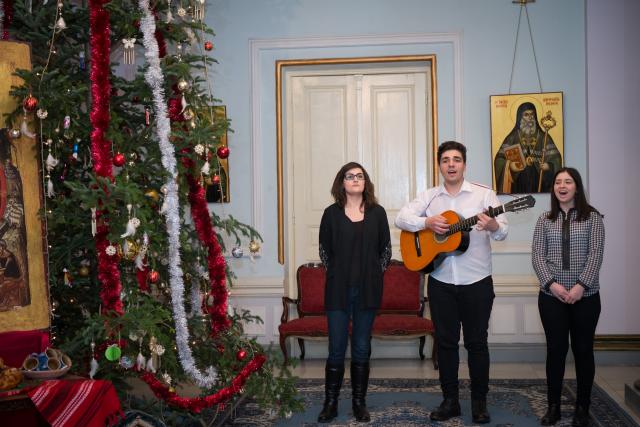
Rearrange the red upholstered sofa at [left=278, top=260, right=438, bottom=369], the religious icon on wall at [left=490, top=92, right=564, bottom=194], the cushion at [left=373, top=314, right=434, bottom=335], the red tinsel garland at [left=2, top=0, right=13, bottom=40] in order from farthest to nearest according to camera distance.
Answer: the religious icon on wall at [left=490, top=92, right=564, bottom=194]
the red upholstered sofa at [left=278, top=260, right=438, bottom=369]
the cushion at [left=373, top=314, right=434, bottom=335]
the red tinsel garland at [left=2, top=0, right=13, bottom=40]

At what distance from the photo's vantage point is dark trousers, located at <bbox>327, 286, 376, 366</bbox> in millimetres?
4379

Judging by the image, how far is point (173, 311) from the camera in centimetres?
406

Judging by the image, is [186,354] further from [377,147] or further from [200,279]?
[377,147]

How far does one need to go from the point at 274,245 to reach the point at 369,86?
1.71 m

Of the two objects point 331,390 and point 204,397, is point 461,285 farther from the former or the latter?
point 204,397

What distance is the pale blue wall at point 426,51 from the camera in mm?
6406

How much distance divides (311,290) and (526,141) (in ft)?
7.51

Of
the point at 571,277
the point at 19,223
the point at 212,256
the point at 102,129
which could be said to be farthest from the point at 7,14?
the point at 571,277

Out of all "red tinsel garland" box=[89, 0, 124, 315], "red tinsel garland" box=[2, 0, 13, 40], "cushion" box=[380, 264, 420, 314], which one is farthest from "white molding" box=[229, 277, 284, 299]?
"red tinsel garland" box=[2, 0, 13, 40]

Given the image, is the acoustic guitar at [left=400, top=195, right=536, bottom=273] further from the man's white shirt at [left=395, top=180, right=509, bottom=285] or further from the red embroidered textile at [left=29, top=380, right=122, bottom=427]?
the red embroidered textile at [left=29, top=380, right=122, bottom=427]

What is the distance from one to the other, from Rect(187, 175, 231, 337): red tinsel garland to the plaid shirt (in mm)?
1859

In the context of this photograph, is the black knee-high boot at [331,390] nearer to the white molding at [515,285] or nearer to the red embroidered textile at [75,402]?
the red embroidered textile at [75,402]

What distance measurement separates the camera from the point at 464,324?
4398 millimetres

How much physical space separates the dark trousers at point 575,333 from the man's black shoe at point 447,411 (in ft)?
1.96
